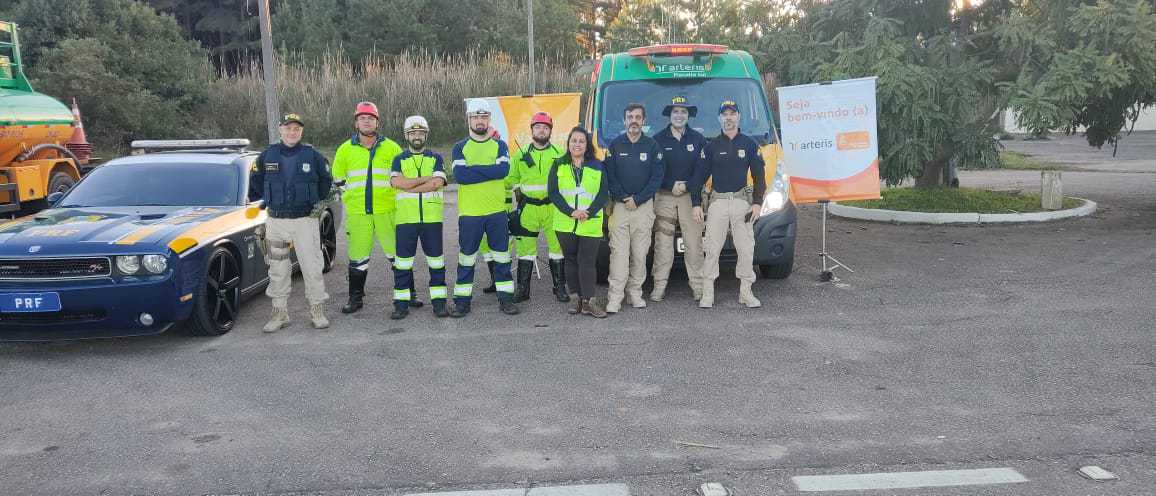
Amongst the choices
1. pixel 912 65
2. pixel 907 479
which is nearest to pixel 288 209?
pixel 907 479

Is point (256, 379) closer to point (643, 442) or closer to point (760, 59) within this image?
point (643, 442)

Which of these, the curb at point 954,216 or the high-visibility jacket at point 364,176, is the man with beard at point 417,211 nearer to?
the high-visibility jacket at point 364,176

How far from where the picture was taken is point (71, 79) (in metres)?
23.8

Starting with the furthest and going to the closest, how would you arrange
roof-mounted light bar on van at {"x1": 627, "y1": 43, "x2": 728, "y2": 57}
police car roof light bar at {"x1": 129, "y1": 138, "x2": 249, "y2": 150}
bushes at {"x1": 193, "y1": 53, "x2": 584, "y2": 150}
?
bushes at {"x1": 193, "y1": 53, "x2": 584, "y2": 150}, police car roof light bar at {"x1": 129, "y1": 138, "x2": 249, "y2": 150}, roof-mounted light bar on van at {"x1": 627, "y1": 43, "x2": 728, "y2": 57}

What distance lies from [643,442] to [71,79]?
24.5 meters

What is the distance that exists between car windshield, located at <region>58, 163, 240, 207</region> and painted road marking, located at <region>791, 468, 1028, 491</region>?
5.70m

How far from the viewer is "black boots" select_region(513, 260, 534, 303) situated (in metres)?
7.89

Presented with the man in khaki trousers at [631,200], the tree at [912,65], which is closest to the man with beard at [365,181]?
the man in khaki trousers at [631,200]

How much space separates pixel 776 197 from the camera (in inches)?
308

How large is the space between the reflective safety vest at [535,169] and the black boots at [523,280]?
0.61 metres

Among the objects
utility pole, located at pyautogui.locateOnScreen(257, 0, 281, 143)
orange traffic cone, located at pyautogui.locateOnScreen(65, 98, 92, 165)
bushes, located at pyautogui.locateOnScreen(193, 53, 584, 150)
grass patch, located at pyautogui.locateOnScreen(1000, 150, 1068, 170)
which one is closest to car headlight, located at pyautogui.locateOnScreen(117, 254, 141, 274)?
orange traffic cone, located at pyautogui.locateOnScreen(65, 98, 92, 165)

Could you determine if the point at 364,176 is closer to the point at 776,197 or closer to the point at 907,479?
the point at 776,197

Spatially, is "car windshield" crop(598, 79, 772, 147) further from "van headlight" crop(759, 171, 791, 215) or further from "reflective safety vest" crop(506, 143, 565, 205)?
"reflective safety vest" crop(506, 143, 565, 205)

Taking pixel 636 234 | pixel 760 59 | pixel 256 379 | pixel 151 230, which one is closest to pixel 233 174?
pixel 151 230
